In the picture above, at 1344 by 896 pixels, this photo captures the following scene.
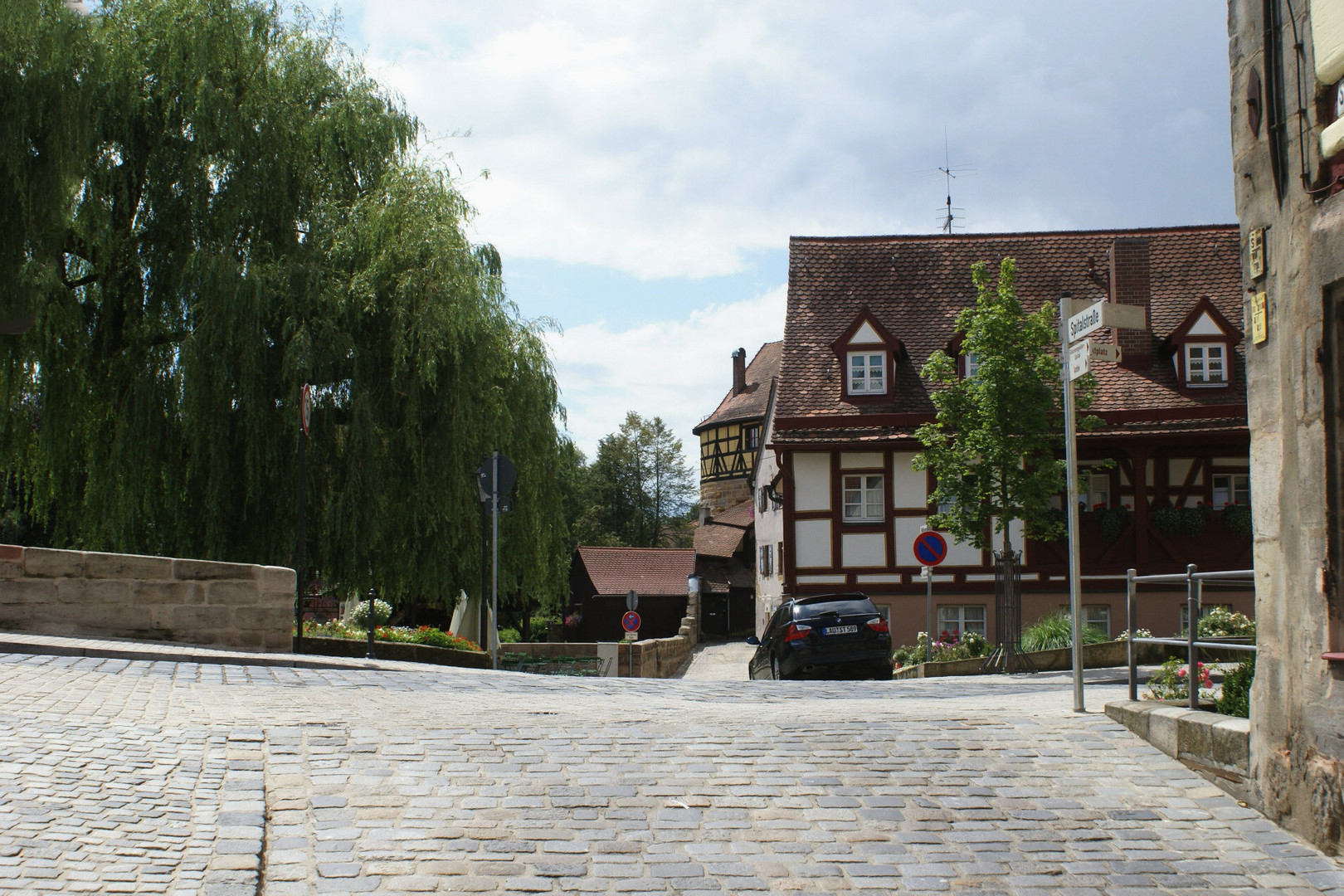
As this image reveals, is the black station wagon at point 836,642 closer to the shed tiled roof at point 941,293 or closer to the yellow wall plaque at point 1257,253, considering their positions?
the yellow wall plaque at point 1257,253

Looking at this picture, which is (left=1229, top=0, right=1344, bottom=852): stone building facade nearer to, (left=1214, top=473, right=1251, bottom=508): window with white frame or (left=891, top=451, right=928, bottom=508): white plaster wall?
(left=891, top=451, right=928, bottom=508): white plaster wall

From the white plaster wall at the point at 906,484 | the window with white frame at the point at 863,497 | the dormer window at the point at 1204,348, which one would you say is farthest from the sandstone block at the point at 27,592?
the dormer window at the point at 1204,348

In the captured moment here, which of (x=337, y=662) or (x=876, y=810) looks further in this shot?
(x=337, y=662)

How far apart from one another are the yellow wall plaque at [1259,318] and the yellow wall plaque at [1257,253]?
0.12 metres

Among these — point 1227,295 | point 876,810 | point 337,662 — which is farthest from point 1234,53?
point 1227,295

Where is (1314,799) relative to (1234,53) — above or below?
below

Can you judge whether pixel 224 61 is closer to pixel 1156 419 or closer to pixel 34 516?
pixel 34 516

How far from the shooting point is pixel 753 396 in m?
62.0

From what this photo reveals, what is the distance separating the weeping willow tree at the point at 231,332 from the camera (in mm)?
17000

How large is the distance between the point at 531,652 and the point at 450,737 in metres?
15.1

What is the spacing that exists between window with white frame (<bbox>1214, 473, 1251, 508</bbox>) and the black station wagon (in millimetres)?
14336

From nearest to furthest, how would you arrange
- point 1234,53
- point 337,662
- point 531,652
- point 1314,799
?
point 1314,799
point 1234,53
point 337,662
point 531,652

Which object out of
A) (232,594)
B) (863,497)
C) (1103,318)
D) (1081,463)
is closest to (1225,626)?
(1103,318)

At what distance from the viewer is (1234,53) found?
23.0ft
